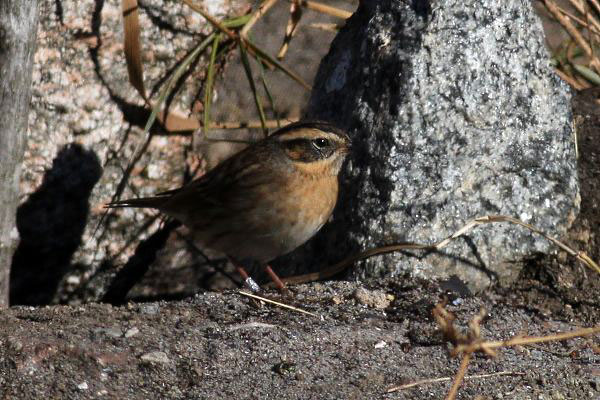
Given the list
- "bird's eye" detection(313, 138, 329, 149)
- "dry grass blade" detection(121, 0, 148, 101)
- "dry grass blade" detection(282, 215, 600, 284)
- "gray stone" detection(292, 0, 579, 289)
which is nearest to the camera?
"dry grass blade" detection(282, 215, 600, 284)

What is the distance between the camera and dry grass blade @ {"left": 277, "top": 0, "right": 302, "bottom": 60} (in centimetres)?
639

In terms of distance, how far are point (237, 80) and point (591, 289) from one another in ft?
8.91

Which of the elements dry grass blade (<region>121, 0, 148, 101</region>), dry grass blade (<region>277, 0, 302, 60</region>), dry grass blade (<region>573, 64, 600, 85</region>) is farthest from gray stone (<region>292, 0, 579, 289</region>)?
dry grass blade (<region>121, 0, 148, 101</region>)

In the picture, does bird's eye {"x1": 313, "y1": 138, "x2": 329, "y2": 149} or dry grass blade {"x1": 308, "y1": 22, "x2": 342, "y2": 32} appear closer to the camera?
bird's eye {"x1": 313, "y1": 138, "x2": 329, "y2": 149}

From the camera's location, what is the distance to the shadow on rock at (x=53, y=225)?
6332 millimetres

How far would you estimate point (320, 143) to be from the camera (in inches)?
208

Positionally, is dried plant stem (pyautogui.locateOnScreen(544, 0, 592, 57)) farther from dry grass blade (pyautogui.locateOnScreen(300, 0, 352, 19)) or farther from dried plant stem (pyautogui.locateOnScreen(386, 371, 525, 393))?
dried plant stem (pyautogui.locateOnScreen(386, 371, 525, 393))

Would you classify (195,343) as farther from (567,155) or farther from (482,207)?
(567,155)

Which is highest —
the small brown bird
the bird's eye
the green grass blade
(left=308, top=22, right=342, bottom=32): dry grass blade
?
(left=308, top=22, right=342, bottom=32): dry grass blade

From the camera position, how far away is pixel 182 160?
6.64 metres

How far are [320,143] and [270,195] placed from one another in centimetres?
40

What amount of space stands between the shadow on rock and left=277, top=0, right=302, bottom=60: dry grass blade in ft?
4.30

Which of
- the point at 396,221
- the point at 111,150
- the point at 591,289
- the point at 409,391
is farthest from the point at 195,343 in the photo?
the point at 111,150

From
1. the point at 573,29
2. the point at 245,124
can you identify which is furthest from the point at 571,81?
the point at 245,124
